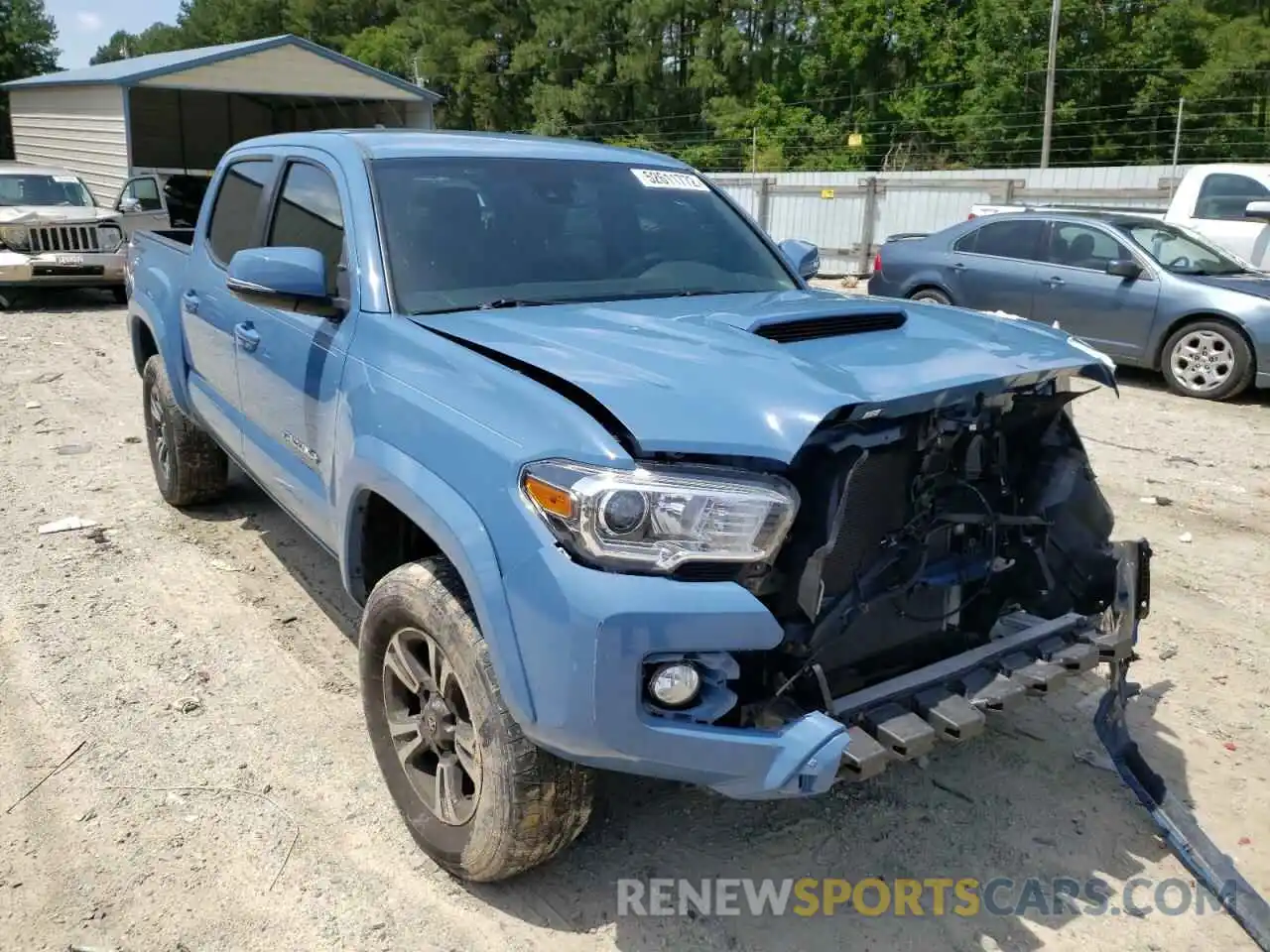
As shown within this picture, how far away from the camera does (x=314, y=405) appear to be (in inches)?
137

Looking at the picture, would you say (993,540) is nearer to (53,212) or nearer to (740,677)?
(740,677)

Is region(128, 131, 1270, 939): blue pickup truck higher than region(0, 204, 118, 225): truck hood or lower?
lower

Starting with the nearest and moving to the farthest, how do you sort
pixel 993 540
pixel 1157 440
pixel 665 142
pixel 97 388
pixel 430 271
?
pixel 993 540, pixel 430 271, pixel 1157 440, pixel 97 388, pixel 665 142

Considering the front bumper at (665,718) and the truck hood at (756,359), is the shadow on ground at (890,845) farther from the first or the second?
the truck hood at (756,359)

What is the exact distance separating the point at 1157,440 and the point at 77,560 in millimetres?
7079

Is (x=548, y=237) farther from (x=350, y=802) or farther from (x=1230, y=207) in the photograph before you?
(x=1230, y=207)

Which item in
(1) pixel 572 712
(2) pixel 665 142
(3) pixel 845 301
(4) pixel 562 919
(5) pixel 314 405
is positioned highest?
(2) pixel 665 142

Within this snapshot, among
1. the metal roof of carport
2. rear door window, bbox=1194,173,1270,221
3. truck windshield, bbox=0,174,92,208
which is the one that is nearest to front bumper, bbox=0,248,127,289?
truck windshield, bbox=0,174,92,208

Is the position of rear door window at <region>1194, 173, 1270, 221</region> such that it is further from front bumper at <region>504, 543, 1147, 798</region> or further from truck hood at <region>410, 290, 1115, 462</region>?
front bumper at <region>504, 543, 1147, 798</region>

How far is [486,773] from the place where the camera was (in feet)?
8.67

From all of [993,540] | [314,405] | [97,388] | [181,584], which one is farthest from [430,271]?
[97,388]

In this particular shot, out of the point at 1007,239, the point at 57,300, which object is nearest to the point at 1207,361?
the point at 1007,239

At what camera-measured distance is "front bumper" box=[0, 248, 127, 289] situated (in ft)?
42.7

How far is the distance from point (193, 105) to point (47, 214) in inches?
589
